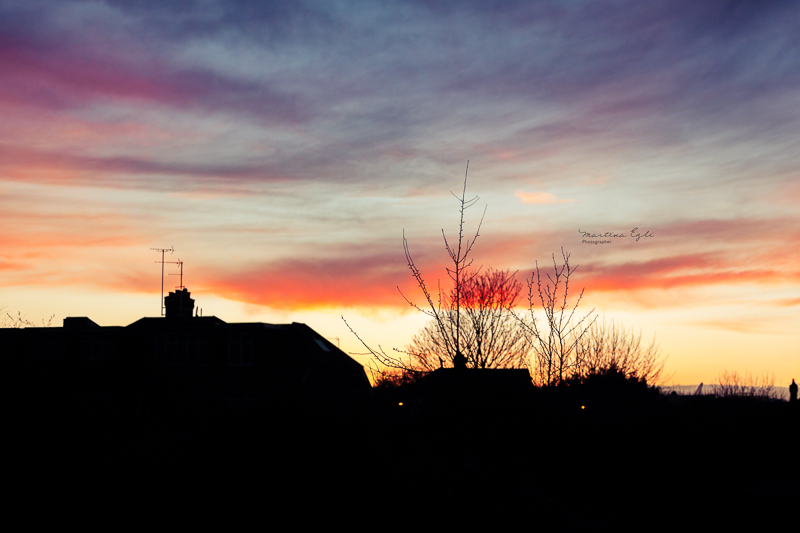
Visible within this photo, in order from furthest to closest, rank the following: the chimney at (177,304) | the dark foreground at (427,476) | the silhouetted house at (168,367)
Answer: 1. the chimney at (177,304)
2. the silhouetted house at (168,367)
3. the dark foreground at (427,476)

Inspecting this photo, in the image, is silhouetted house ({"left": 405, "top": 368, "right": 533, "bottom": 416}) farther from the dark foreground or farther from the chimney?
the chimney

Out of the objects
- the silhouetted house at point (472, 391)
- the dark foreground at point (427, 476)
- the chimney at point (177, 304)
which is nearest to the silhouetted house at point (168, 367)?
the chimney at point (177, 304)

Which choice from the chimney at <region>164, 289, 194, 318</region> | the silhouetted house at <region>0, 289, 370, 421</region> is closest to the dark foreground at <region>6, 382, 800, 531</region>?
the silhouetted house at <region>0, 289, 370, 421</region>

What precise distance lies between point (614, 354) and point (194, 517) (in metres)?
38.0

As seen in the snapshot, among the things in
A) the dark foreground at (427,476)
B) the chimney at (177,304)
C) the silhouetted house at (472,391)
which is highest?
the chimney at (177,304)

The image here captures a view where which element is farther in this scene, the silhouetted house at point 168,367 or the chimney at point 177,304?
the chimney at point 177,304

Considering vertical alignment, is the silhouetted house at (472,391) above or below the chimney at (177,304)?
below

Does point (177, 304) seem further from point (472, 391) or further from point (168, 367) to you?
point (472, 391)

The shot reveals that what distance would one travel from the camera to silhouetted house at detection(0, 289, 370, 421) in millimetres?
39906

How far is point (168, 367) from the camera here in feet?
135

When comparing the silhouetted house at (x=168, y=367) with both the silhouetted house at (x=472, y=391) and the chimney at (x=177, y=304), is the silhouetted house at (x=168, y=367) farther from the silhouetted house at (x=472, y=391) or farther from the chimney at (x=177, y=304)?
the silhouetted house at (x=472, y=391)

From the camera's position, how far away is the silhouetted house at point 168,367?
39.9 m

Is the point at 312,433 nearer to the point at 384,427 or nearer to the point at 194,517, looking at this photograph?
the point at 194,517

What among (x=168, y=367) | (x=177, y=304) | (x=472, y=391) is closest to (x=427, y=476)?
(x=472, y=391)
